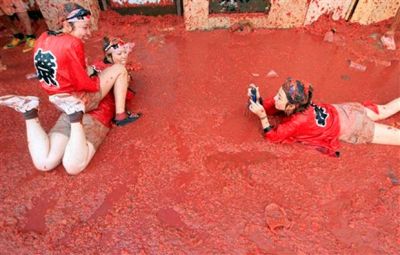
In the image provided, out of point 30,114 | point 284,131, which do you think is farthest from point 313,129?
point 30,114

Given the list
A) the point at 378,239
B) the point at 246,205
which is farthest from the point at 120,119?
the point at 378,239

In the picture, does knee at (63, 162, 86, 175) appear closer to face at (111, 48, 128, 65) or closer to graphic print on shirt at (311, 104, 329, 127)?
face at (111, 48, 128, 65)

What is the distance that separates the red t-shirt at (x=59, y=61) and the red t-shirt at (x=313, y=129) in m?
1.68

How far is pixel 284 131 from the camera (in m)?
2.80

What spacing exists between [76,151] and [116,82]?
777 mm

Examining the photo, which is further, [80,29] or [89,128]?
[89,128]

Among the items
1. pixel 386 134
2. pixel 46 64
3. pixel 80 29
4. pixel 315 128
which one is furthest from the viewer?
pixel 386 134

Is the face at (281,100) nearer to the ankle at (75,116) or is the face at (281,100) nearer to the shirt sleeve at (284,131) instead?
the shirt sleeve at (284,131)

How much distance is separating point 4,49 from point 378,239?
4671 mm

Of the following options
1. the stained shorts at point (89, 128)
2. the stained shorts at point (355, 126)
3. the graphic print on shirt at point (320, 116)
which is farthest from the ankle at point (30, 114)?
the stained shorts at point (355, 126)

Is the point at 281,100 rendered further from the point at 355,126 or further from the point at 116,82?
the point at 116,82

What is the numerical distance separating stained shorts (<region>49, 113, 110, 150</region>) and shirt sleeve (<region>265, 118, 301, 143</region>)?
59.0 inches

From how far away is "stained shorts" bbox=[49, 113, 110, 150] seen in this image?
277 centimetres

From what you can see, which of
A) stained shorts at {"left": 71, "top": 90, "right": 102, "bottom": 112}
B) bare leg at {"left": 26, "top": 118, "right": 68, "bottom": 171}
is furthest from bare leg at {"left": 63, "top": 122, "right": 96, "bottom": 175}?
stained shorts at {"left": 71, "top": 90, "right": 102, "bottom": 112}
